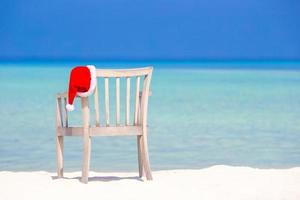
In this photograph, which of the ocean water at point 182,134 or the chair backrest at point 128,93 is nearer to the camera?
the chair backrest at point 128,93

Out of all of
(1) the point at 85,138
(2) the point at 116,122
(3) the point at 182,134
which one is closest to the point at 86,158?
(1) the point at 85,138

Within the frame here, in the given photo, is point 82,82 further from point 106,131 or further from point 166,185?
point 166,185

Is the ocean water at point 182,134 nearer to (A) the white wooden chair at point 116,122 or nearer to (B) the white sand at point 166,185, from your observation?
(B) the white sand at point 166,185

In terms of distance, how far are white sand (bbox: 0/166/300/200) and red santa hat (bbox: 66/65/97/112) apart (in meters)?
0.43

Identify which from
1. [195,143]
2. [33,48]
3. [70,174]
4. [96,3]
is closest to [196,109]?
[195,143]

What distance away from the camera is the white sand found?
13.4 feet

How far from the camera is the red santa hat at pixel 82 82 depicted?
446cm

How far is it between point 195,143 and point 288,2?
2634 cm

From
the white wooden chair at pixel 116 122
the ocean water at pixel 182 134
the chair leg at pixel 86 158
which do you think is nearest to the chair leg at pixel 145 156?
the white wooden chair at pixel 116 122

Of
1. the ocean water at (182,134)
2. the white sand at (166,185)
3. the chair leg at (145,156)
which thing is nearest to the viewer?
the white sand at (166,185)

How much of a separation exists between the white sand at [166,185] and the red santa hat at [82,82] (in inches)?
16.8

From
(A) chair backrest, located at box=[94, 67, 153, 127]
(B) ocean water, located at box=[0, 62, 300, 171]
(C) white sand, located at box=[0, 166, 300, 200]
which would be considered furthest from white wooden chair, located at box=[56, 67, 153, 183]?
(B) ocean water, located at box=[0, 62, 300, 171]

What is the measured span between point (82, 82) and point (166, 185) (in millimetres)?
634

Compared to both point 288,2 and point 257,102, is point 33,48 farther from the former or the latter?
point 257,102
